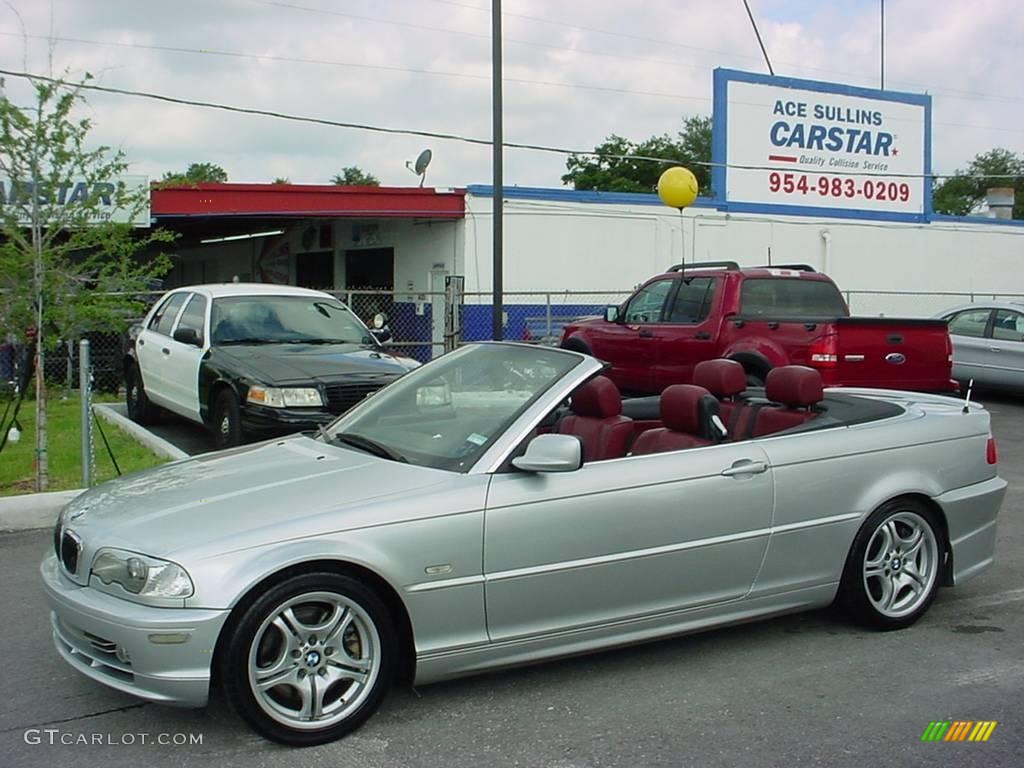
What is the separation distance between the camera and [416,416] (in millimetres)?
4980

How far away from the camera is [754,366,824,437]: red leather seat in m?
5.38

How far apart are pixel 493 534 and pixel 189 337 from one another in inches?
273

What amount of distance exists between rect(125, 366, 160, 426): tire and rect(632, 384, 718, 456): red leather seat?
834 cm

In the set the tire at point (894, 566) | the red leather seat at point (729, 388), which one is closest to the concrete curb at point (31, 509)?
the red leather seat at point (729, 388)

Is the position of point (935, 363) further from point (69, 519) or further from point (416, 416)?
point (69, 519)

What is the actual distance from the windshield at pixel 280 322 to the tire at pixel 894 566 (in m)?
6.51

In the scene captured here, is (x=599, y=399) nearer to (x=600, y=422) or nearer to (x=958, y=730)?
(x=600, y=422)

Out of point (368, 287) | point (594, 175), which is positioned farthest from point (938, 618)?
point (594, 175)

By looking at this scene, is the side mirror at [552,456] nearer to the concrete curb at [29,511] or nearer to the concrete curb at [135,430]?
the concrete curb at [29,511]

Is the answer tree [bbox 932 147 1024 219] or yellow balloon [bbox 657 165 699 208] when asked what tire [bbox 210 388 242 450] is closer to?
yellow balloon [bbox 657 165 699 208]

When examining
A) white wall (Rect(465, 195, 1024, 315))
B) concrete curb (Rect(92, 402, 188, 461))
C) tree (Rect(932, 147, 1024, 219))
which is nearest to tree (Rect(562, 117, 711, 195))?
tree (Rect(932, 147, 1024, 219))

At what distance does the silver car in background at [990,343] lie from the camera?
14.9 m

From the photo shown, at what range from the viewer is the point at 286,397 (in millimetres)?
8898

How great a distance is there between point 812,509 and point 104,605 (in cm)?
307
